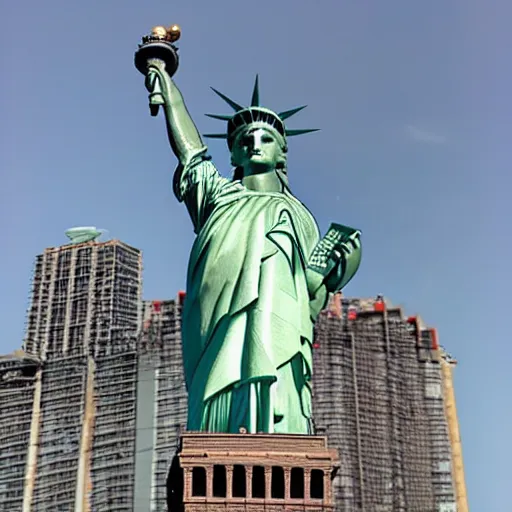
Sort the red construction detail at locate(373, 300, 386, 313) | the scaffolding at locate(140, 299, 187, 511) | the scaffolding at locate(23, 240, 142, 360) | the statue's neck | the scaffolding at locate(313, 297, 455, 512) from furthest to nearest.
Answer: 1. the red construction detail at locate(373, 300, 386, 313)
2. the scaffolding at locate(23, 240, 142, 360)
3. the scaffolding at locate(313, 297, 455, 512)
4. the scaffolding at locate(140, 299, 187, 511)
5. the statue's neck

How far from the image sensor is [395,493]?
127 ft

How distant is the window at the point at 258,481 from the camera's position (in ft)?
65.0

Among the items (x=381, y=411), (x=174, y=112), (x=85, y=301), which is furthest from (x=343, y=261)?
(x=85, y=301)

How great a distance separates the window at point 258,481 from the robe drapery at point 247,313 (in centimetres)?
144

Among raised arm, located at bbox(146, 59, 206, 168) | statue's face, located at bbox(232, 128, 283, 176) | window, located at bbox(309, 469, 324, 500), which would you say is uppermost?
raised arm, located at bbox(146, 59, 206, 168)

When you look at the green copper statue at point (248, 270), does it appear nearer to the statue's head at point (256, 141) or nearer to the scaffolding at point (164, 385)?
the statue's head at point (256, 141)

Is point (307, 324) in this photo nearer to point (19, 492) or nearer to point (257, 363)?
point (257, 363)

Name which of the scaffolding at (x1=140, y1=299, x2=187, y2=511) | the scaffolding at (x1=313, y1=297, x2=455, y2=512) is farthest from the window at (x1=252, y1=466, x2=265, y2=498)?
the scaffolding at (x1=313, y1=297, x2=455, y2=512)

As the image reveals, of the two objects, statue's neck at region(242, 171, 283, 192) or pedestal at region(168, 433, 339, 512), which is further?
statue's neck at region(242, 171, 283, 192)

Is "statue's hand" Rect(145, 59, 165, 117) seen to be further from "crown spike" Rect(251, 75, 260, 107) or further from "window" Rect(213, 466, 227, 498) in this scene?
"window" Rect(213, 466, 227, 498)

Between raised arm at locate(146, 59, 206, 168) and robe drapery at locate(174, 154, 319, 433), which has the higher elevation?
raised arm at locate(146, 59, 206, 168)

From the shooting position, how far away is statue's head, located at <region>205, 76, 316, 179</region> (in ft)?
84.6

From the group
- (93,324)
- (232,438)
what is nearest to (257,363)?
(232,438)

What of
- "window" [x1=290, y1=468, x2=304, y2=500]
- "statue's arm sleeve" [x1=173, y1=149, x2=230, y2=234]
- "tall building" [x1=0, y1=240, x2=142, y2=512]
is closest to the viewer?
"window" [x1=290, y1=468, x2=304, y2=500]
